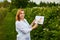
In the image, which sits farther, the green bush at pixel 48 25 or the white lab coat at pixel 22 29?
the green bush at pixel 48 25

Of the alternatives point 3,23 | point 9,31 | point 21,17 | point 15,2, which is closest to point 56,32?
point 21,17

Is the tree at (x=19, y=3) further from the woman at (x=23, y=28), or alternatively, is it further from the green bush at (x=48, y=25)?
the woman at (x=23, y=28)

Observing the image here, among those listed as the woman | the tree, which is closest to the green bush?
the woman

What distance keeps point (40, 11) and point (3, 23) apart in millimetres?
4836

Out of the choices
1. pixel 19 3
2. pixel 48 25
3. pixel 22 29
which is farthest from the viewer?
pixel 19 3

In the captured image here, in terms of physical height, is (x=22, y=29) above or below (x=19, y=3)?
above

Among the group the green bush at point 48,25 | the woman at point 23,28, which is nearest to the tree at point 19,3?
the green bush at point 48,25

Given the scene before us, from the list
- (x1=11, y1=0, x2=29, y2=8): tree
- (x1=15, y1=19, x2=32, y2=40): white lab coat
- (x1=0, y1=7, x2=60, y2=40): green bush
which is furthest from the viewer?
(x1=11, y1=0, x2=29, y2=8): tree

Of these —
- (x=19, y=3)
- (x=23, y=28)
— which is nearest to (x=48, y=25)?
(x=23, y=28)

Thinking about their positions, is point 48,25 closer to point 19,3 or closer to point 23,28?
point 23,28

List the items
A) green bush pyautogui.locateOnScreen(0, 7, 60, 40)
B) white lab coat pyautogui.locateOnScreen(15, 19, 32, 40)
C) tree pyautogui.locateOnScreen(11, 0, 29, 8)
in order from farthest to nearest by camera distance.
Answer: tree pyautogui.locateOnScreen(11, 0, 29, 8)
green bush pyautogui.locateOnScreen(0, 7, 60, 40)
white lab coat pyautogui.locateOnScreen(15, 19, 32, 40)

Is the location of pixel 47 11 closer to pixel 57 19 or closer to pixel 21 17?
pixel 57 19

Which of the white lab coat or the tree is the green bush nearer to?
the white lab coat

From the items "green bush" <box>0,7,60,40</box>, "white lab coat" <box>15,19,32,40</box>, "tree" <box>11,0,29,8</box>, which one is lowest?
"tree" <box>11,0,29,8</box>
